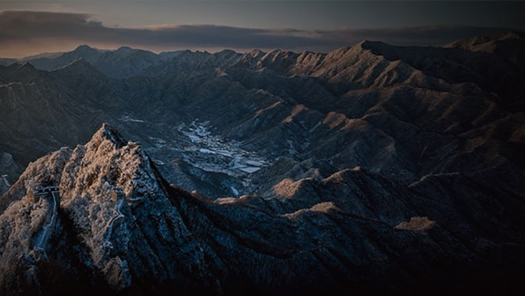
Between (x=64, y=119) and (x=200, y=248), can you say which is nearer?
(x=200, y=248)

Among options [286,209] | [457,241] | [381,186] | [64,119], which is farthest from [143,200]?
[64,119]

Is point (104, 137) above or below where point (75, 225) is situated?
above

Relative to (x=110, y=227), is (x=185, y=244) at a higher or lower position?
lower

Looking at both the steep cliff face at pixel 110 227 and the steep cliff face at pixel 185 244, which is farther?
the steep cliff face at pixel 185 244

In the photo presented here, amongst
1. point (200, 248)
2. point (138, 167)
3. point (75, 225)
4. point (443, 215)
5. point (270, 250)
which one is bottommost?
point (443, 215)

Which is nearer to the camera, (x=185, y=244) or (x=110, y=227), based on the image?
(x=110, y=227)

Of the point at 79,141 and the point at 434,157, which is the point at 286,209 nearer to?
the point at 434,157

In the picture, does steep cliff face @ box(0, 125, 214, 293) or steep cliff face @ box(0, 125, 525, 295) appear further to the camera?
steep cliff face @ box(0, 125, 525, 295)

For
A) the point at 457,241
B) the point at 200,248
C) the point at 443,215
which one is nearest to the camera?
the point at 200,248
